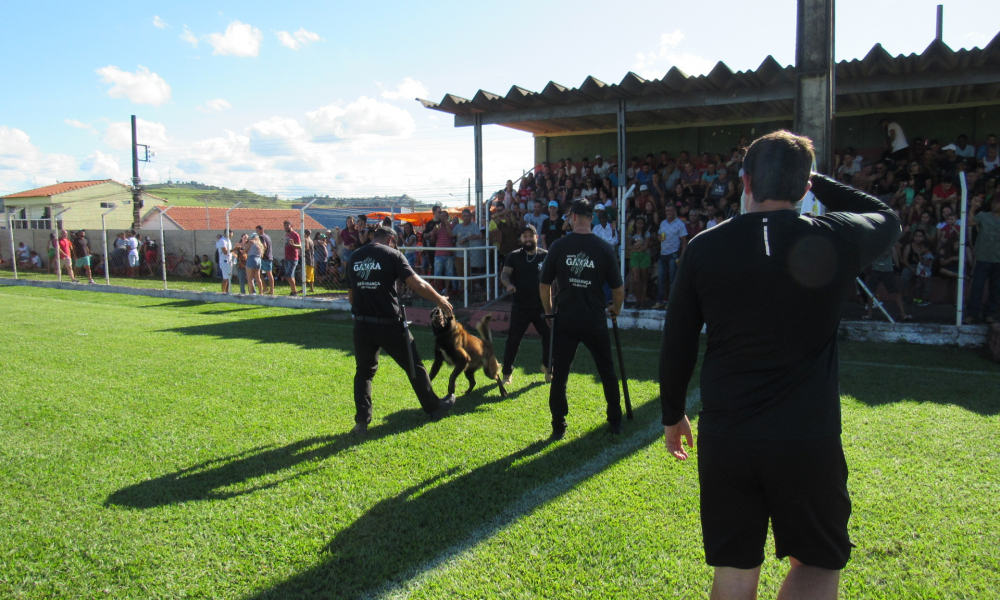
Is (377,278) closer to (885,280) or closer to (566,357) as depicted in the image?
(566,357)

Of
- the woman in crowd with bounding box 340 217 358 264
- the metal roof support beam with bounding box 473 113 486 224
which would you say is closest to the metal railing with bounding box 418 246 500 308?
the metal roof support beam with bounding box 473 113 486 224

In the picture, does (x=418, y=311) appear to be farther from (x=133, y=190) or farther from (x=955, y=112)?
(x=133, y=190)

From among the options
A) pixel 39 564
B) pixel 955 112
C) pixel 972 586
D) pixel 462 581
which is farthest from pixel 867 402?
pixel 955 112

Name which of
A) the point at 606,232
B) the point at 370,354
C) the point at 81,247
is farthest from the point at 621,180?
the point at 81,247

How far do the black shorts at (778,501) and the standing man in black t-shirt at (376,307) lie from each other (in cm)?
340

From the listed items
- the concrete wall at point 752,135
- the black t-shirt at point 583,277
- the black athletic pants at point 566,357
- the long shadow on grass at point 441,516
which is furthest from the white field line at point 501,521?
the concrete wall at point 752,135

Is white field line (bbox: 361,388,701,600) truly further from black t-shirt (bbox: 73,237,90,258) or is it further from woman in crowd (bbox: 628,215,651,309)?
black t-shirt (bbox: 73,237,90,258)

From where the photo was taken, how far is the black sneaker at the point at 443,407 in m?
5.57

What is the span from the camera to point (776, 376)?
185cm

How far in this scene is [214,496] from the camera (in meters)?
3.97

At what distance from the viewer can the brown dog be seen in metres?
5.91

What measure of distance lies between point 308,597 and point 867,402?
532 centimetres

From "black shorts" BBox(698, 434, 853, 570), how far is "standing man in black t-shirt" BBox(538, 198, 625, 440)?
295cm

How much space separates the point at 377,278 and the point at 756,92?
8391 millimetres
